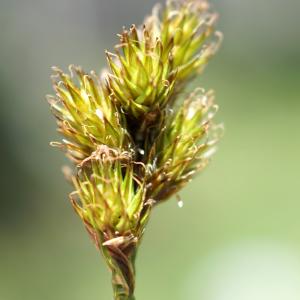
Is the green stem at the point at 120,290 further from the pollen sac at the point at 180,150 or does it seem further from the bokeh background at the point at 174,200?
the bokeh background at the point at 174,200

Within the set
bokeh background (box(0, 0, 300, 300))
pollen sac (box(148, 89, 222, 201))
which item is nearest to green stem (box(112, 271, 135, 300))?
pollen sac (box(148, 89, 222, 201))

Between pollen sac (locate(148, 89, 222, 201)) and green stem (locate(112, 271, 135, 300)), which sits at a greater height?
pollen sac (locate(148, 89, 222, 201))

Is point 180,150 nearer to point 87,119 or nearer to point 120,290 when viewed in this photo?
point 87,119

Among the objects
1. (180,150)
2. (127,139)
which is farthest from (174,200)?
(127,139)

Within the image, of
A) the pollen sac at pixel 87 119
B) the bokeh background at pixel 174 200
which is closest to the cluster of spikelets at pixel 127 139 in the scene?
the pollen sac at pixel 87 119

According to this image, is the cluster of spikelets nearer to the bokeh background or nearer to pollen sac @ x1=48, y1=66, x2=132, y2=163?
pollen sac @ x1=48, y1=66, x2=132, y2=163
